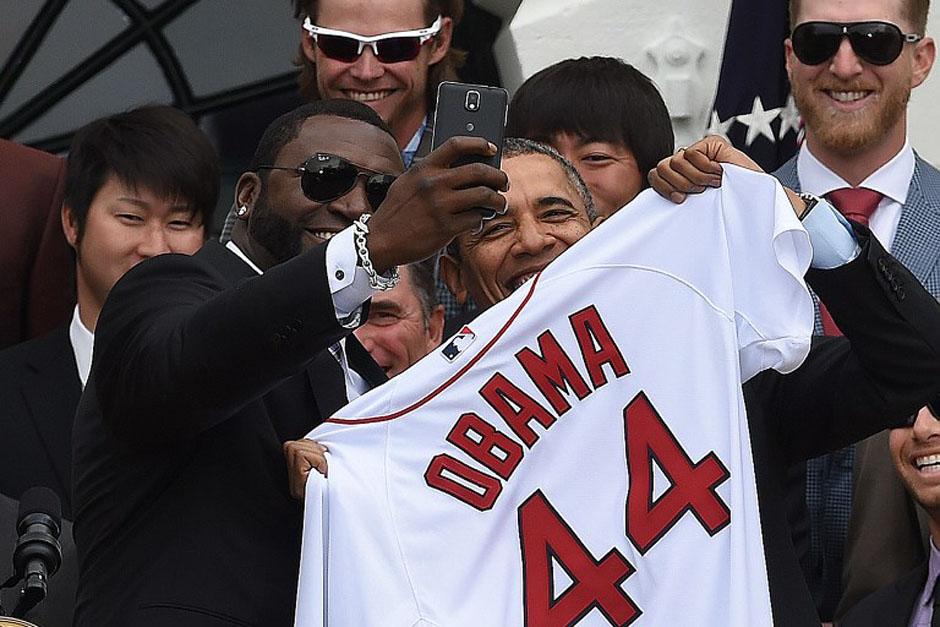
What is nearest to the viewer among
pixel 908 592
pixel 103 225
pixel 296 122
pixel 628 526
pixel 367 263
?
pixel 367 263

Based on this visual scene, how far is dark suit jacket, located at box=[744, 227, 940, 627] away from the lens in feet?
12.5

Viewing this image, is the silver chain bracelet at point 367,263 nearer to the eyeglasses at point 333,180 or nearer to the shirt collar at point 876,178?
the eyeglasses at point 333,180

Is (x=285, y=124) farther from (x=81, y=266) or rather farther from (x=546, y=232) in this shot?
(x=81, y=266)

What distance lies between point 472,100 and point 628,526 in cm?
81

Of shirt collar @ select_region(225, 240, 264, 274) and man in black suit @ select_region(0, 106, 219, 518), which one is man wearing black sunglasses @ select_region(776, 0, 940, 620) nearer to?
man in black suit @ select_region(0, 106, 219, 518)

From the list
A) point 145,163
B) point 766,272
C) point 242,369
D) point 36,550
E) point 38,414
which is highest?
point 242,369

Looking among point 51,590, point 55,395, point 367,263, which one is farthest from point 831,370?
point 55,395

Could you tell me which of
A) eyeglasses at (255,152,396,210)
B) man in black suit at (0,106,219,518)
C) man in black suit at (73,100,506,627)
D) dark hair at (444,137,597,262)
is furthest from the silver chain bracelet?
man in black suit at (0,106,219,518)

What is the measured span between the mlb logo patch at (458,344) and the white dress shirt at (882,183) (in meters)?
1.71

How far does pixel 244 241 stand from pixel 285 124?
284 millimetres

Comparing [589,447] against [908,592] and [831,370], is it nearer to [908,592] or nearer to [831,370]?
[831,370]

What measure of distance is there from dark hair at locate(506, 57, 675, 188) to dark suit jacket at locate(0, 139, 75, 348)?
1317 mm

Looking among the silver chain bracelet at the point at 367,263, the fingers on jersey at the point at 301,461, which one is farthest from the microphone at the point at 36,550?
the silver chain bracelet at the point at 367,263

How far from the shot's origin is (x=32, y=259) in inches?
223
